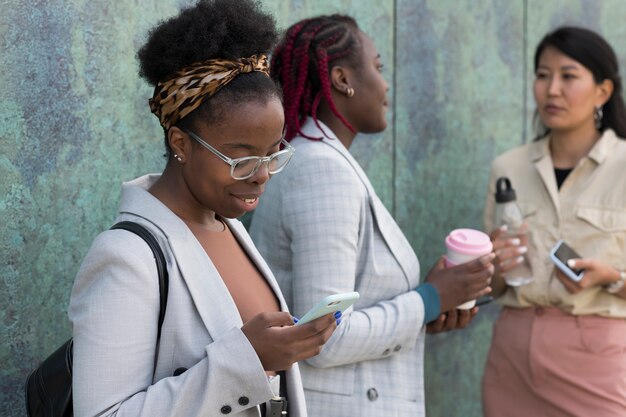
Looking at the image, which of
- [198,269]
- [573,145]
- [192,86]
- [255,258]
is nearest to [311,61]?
[255,258]

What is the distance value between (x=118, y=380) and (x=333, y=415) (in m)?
1.05

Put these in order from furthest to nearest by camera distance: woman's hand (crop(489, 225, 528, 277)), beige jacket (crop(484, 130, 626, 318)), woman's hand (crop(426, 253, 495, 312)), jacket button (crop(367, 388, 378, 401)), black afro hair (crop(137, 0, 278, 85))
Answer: beige jacket (crop(484, 130, 626, 318))
woman's hand (crop(489, 225, 528, 277))
woman's hand (crop(426, 253, 495, 312))
jacket button (crop(367, 388, 378, 401))
black afro hair (crop(137, 0, 278, 85))

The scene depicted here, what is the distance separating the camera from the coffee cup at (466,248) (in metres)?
3.15

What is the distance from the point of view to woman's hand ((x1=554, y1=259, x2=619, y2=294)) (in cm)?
360

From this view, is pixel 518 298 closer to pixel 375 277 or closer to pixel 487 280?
pixel 487 280

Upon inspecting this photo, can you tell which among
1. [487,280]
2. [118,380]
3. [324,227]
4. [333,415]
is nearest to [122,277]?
[118,380]

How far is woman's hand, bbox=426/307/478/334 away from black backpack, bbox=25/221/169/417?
135 cm

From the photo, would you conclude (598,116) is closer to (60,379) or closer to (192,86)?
(192,86)

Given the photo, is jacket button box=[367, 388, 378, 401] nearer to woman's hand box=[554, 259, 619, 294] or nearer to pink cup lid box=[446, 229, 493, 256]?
pink cup lid box=[446, 229, 493, 256]

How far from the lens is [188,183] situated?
2186mm

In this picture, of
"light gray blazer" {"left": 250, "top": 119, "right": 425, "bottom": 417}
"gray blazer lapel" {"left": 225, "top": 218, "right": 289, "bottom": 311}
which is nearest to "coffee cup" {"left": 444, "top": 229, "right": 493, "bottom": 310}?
"light gray blazer" {"left": 250, "top": 119, "right": 425, "bottom": 417}

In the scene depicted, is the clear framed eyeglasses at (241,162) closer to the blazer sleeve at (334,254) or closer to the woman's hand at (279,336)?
the woman's hand at (279,336)

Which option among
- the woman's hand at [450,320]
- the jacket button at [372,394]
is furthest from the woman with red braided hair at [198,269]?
the woman's hand at [450,320]

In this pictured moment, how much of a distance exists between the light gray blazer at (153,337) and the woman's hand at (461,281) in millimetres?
1065
